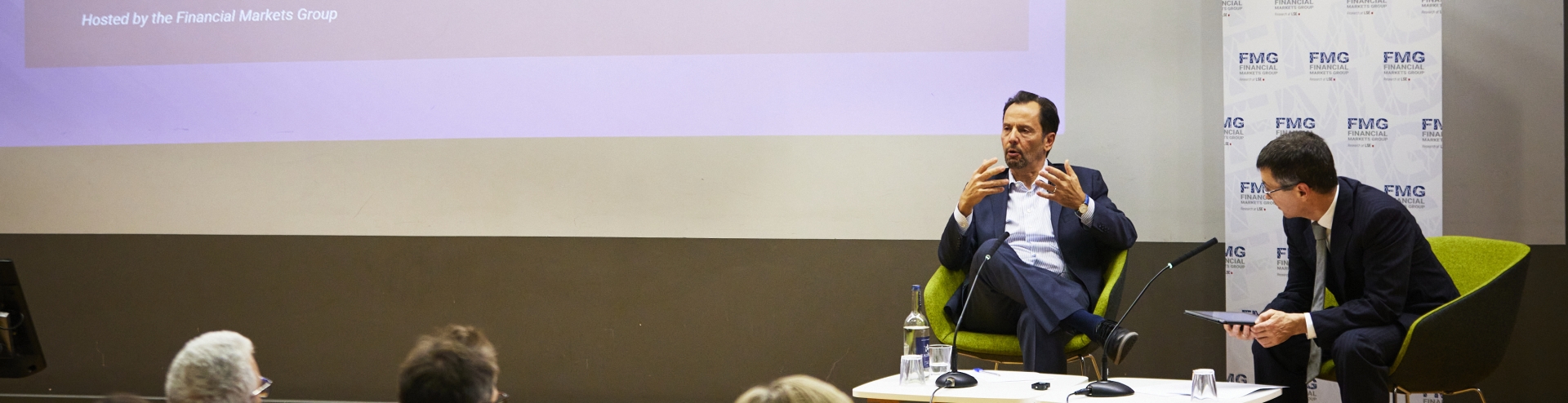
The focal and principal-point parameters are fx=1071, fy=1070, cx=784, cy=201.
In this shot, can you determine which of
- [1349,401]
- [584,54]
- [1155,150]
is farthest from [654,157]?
[1349,401]

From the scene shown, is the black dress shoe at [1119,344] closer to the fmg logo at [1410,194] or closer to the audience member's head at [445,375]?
the audience member's head at [445,375]

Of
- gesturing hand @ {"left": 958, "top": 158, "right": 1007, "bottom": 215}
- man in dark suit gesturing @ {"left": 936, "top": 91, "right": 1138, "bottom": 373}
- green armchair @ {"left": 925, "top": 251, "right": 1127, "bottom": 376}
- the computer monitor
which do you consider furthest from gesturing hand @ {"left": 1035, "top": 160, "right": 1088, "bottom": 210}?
the computer monitor

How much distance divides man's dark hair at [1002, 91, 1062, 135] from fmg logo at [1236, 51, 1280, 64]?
1.90ft

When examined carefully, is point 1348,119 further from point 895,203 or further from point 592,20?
point 592,20

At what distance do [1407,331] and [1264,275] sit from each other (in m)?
0.77

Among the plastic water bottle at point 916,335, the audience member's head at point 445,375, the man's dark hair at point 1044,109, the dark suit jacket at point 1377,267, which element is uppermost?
the man's dark hair at point 1044,109

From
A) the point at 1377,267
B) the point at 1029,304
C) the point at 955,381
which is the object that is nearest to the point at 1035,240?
the point at 1029,304

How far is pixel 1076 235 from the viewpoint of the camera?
10.1 feet

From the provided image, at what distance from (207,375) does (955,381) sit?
4.48 ft

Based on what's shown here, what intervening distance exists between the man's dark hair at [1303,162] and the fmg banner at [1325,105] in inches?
27.6

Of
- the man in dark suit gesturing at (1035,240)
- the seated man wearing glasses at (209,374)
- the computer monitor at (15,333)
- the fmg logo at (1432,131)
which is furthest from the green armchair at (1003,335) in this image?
the computer monitor at (15,333)

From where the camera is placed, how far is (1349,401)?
2.40m

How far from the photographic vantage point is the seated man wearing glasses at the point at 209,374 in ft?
5.70

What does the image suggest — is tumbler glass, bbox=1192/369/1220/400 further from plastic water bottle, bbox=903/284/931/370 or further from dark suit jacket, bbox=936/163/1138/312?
dark suit jacket, bbox=936/163/1138/312
